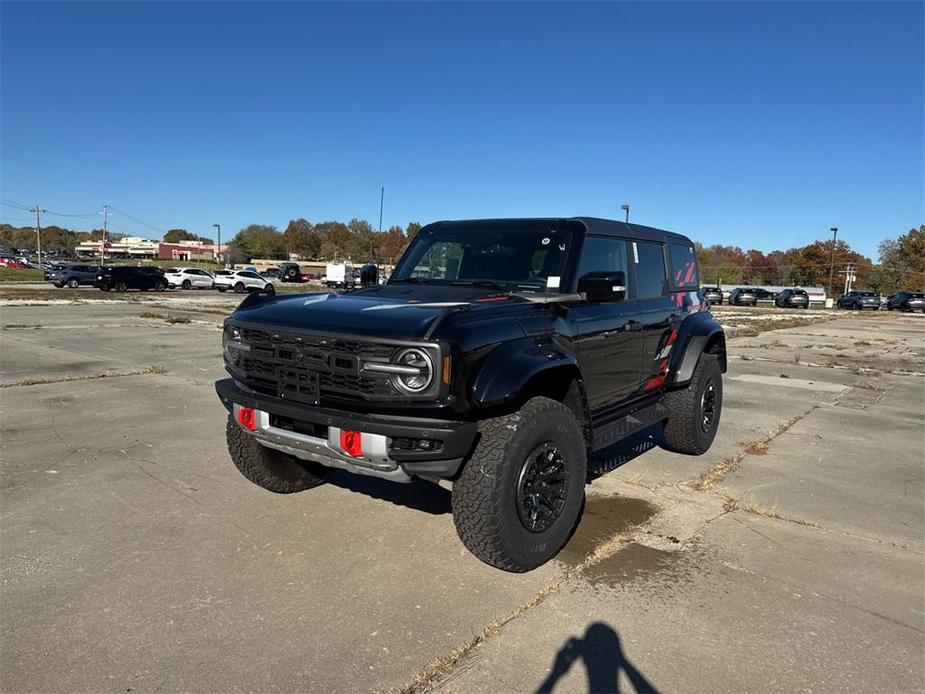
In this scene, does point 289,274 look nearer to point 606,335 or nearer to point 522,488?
point 606,335

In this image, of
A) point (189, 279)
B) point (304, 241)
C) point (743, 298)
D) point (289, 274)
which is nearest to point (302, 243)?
point (304, 241)

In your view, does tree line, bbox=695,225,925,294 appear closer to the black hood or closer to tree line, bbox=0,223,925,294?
tree line, bbox=0,223,925,294

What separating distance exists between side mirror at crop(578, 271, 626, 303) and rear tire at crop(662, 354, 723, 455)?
178 centimetres

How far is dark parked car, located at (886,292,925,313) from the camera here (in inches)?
1762

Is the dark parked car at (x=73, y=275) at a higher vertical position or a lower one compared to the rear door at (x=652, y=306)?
lower

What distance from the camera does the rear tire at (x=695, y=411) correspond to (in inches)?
214

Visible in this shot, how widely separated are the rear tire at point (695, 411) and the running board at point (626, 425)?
6.6 inches

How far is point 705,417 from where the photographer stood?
5.88 m

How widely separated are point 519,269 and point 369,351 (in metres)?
1.56

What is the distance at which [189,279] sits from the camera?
43906 mm

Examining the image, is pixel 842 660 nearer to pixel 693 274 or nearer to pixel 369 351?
pixel 369 351

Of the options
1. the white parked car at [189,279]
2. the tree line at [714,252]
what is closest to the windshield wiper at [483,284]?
the tree line at [714,252]

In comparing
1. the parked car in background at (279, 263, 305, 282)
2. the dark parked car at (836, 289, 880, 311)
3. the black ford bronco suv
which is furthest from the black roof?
the parked car in background at (279, 263, 305, 282)

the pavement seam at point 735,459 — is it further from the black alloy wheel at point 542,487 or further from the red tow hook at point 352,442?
the red tow hook at point 352,442
